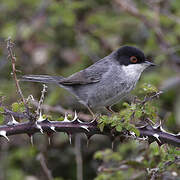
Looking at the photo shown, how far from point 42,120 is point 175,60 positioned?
3.91 meters

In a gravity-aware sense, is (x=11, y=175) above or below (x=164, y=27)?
below

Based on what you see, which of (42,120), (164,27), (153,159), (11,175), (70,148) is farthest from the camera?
(164,27)

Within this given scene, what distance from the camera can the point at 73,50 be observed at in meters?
7.00

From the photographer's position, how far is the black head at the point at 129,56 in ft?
14.2

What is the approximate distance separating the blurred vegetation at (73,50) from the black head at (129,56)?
56 centimetres

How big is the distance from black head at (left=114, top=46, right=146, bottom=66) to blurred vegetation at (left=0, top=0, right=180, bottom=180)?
0.56 m

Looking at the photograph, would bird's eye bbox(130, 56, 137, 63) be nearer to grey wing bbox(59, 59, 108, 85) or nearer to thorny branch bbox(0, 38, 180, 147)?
grey wing bbox(59, 59, 108, 85)

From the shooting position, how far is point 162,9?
21.5 feet

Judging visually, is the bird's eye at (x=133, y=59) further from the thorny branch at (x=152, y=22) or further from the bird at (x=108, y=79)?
the thorny branch at (x=152, y=22)

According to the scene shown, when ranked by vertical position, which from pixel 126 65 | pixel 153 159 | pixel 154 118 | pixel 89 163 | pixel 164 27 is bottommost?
pixel 89 163

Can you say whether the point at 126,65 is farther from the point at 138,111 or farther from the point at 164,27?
the point at 164,27

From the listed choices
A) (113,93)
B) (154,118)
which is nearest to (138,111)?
(154,118)

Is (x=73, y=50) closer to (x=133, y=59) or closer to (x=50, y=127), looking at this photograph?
(x=133, y=59)

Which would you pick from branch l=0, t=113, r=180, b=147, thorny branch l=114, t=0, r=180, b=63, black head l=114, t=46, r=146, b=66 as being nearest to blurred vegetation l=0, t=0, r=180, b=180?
thorny branch l=114, t=0, r=180, b=63
